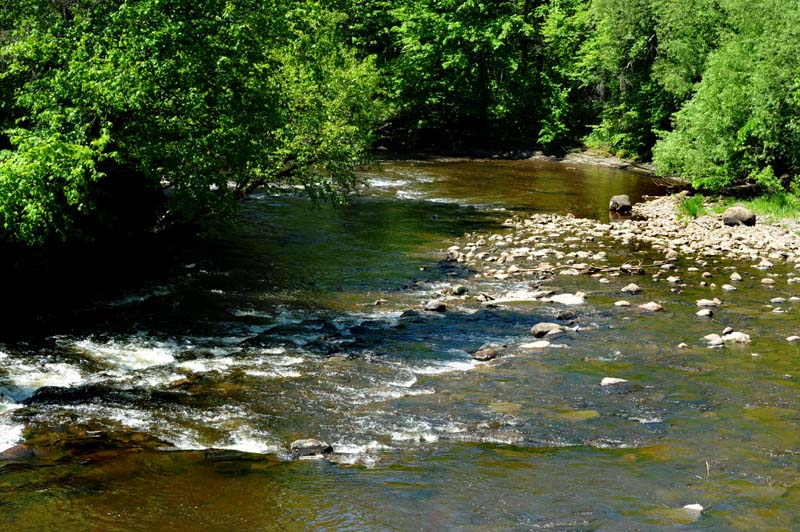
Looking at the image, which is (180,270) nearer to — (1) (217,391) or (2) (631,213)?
(1) (217,391)

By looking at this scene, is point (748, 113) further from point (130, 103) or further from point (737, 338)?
point (130, 103)

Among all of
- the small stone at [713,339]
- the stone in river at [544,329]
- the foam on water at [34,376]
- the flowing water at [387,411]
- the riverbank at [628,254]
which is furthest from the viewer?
the riverbank at [628,254]

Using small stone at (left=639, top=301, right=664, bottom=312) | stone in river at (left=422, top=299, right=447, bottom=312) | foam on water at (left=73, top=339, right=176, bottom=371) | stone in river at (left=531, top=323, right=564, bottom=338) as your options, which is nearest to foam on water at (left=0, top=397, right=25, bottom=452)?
foam on water at (left=73, top=339, right=176, bottom=371)

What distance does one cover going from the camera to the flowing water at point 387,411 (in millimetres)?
7934

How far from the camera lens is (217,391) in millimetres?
11125

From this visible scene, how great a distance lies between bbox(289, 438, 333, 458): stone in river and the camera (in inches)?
361

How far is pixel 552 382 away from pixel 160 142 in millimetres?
7973

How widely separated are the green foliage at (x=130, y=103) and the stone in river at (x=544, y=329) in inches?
260

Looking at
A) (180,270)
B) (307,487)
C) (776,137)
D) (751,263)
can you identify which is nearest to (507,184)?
(776,137)

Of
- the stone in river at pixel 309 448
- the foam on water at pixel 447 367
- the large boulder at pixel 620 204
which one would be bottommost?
the foam on water at pixel 447 367

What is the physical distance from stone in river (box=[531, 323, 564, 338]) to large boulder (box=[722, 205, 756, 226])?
1284 cm

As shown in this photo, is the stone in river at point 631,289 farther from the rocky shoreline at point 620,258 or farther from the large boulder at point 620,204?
the large boulder at point 620,204

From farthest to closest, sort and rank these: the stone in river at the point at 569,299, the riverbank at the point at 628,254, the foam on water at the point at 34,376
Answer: the riverbank at the point at 628,254 < the stone in river at the point at 569,299 < the foam on water at the point at 34,376

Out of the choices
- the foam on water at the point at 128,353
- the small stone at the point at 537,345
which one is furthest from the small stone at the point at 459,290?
the foam on water at the point at 128,353
